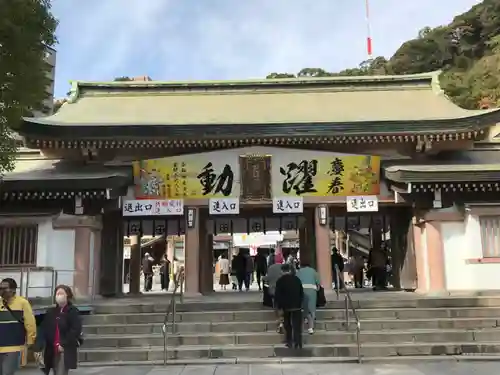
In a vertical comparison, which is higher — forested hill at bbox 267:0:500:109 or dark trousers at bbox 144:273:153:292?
forested hill at bbox 267:0:500:109

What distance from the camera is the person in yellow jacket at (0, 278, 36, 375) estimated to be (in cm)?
643

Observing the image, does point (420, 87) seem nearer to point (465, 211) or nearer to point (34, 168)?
point (465, 211)

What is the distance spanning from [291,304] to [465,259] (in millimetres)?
6556

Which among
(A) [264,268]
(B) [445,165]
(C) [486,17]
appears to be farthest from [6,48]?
(C) [486,17]

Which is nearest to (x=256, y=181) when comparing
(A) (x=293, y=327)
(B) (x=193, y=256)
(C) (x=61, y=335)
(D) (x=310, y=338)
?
(B) (x=193, y=256)

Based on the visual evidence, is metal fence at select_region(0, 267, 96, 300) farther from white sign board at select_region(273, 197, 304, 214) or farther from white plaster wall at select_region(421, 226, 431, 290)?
white plaster wall at select_region(421, 226, 431, 290)

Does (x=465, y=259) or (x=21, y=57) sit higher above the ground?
(x=21, y=57)

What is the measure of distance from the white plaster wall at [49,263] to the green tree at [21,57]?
3.67 metres

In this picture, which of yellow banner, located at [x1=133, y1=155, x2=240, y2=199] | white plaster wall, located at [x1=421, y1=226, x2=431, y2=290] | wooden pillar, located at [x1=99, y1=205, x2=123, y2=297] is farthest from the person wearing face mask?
white plaster wall, located at [x1=421, y1=226, x2=431, y2=290]

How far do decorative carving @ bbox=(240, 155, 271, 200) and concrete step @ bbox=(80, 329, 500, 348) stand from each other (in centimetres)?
500

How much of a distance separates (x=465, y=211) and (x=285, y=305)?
6813 mm

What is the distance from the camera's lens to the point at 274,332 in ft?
35.4

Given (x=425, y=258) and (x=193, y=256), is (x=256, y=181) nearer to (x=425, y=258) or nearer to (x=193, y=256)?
(x=193, y=256)

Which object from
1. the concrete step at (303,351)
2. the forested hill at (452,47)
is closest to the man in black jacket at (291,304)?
the concrete step at (303,351)
